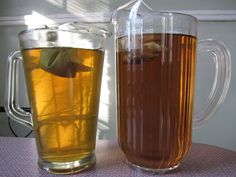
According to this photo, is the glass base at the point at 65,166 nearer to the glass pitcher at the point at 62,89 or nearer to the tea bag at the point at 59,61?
the glass pitcher at the point at 62,89

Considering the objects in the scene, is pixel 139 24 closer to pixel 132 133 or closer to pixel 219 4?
pixel 132 133

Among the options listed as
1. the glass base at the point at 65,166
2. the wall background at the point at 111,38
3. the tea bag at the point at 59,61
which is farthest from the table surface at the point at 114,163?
the wall background at the point at 111,38

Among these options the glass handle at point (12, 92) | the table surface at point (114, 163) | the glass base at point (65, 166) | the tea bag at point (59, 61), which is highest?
the tea bag at point (59, 61)

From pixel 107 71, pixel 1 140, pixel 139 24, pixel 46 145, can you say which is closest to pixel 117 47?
pixel 139 24

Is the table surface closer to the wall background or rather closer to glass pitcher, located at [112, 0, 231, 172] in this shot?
glass pitcher, located at [112, 0, 231, 172]

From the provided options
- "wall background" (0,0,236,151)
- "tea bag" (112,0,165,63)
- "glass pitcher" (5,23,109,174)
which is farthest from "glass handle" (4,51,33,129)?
"wall background" (0,0,236,151)

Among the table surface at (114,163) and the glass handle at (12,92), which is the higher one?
the glass handle at (12,92)
